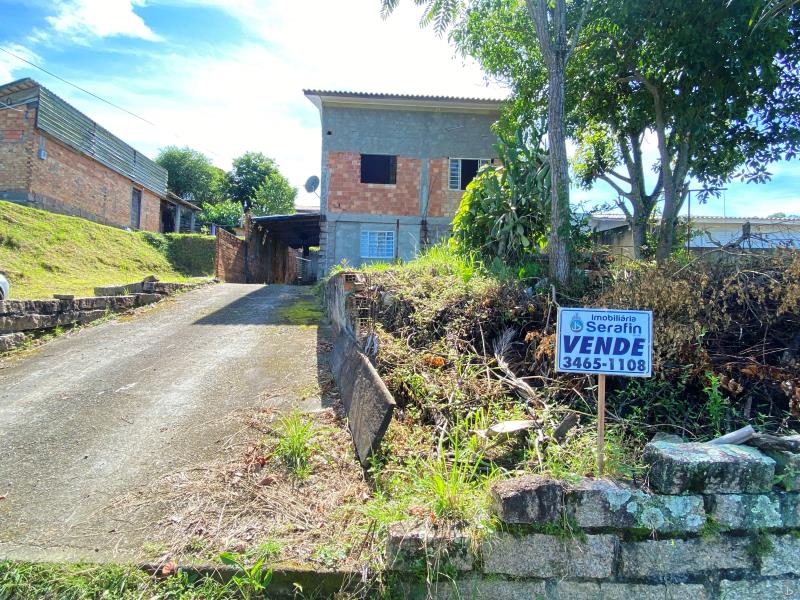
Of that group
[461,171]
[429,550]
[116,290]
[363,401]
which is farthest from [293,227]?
[429,550]

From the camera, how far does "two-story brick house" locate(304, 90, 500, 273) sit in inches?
589

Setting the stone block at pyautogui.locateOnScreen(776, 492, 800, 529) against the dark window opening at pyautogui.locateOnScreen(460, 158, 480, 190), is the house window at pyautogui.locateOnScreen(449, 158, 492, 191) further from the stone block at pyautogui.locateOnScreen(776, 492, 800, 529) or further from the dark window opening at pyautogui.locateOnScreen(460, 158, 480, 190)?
the stone block at pyautogui.locateOnScreen(776, 492, 800, 529)

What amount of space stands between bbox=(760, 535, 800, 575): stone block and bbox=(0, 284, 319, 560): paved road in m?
3.16

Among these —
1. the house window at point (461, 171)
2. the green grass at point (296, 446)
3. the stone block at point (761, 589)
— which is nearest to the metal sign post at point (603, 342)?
the stone block at point (761, 589)

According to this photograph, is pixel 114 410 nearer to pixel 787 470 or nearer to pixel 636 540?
pixel 636 540

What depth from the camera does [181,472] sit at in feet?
10.6

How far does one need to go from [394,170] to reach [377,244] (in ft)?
8.00

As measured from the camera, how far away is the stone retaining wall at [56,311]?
19.4ft

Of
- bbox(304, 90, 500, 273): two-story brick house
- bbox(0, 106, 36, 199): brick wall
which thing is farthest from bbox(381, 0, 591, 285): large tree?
bbox(0, 106, 36, 199): brick wall

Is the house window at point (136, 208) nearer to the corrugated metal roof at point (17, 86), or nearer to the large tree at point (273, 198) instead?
the corrugated metal roof at point (17, 86)

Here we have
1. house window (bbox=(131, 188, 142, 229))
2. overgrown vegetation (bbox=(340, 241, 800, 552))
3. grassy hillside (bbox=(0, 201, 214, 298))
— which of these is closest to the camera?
overgrown vegetation (bbox=(340, 241, 800, 552))

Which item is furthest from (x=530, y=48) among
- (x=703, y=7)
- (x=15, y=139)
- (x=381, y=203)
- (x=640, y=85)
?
(x=15, y=139)

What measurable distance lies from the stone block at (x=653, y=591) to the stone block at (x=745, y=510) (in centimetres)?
34

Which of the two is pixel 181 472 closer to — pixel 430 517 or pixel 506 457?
pixel 430 517
